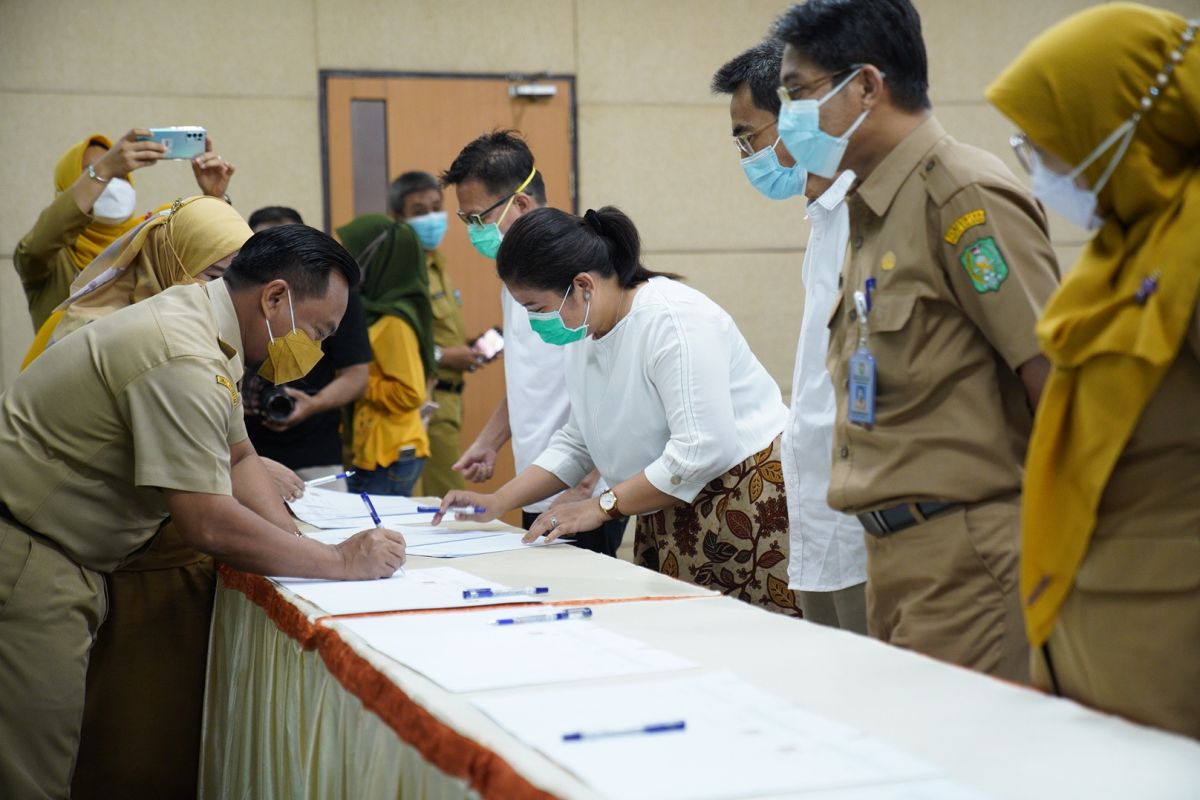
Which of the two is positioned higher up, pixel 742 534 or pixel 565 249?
pixel 565 249

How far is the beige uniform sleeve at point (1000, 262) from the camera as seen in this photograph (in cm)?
157

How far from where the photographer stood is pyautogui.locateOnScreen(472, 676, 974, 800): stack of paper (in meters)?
1.06

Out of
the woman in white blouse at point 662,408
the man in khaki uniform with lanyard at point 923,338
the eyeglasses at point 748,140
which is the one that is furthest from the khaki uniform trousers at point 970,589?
the eyeglasses at point 748,140

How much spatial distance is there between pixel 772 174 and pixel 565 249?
417mm

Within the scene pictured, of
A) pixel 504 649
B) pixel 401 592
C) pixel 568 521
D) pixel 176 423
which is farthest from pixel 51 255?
pixel 504 649

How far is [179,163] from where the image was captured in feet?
16.4

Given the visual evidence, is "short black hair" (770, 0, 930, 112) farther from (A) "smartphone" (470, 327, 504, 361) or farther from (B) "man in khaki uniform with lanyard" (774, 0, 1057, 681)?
(A) "smartphone" (470, 327, 504, 361)

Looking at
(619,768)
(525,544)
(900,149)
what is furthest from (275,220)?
(619,768)

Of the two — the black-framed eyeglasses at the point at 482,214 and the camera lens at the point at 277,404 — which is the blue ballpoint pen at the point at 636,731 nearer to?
the black-framed eyeglasses at the point at 482,214

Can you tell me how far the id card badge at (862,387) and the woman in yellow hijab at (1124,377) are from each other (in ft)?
1.48

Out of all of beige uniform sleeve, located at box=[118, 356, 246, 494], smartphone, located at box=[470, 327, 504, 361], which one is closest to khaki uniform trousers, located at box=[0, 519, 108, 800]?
beige uniform sleeve, located at box=[118, 356, 246, 494]

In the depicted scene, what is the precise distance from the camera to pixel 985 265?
1.59 m

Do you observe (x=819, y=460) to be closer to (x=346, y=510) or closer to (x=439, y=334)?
(x=346, y=510)

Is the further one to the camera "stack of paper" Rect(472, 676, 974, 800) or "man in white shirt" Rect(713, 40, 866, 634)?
"man in white shirt" Rect(713, 40, 866, 634)
